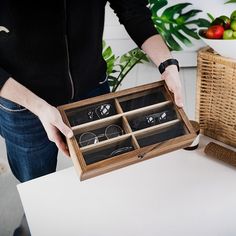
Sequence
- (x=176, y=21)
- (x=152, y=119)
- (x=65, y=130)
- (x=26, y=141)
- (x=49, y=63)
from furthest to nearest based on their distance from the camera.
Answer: (x=176, y=21)
(x=26, y=141)
(x=49, y=63)
(x=152, y=119)
(x=65, y=130)

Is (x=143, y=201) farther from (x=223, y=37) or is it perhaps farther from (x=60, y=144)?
(x=223, y=37)

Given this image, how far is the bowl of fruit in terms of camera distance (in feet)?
3.09

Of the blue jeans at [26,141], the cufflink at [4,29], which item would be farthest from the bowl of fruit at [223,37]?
the cufflink at [4,29]

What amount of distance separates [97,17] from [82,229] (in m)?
0.65

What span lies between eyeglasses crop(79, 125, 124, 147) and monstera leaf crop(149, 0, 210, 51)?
86.4 inches

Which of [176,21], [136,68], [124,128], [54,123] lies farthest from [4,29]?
[136,68]

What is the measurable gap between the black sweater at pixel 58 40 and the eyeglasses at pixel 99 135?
258mm

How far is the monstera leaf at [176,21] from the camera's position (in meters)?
2.93

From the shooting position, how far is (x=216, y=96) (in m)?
1.06

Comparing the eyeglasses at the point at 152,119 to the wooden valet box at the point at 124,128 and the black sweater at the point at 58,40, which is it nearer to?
the wooden valet box at the point at 124,128

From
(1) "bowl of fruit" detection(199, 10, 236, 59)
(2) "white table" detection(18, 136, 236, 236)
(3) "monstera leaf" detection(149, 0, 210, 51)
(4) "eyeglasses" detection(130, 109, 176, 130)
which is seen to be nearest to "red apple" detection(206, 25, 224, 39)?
(1) "bowl of fruit" detection(199, 10, 236, 59)

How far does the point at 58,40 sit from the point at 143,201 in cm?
53

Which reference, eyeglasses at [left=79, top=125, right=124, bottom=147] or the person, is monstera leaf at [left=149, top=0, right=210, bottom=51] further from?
eyeglasses at [left=79, top=125, right=124, bottom=147]

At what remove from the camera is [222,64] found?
0.99 meters
